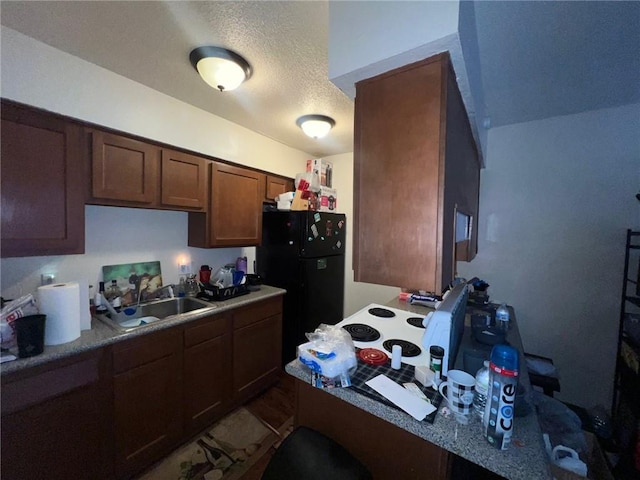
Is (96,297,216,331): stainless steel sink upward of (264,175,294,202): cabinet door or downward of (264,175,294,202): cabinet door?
downward

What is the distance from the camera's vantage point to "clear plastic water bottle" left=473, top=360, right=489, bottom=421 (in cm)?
81

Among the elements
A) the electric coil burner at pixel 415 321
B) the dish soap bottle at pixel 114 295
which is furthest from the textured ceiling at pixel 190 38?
the electric coil burner at pixel 415 321

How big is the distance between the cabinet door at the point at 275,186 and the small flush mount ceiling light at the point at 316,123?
659mm

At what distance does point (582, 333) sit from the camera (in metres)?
1.81

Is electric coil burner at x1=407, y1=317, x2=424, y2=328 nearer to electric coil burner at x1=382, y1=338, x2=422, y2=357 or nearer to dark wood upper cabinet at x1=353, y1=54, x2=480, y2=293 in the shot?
electric coil burner at x1=382, y1=338, x2=422, y2=357

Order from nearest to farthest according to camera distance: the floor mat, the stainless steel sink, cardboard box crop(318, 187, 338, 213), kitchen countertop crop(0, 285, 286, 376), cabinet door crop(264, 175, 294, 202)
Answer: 1. kitchen countertop crop(0, 285, 286, 376)
2. the floor mat
3. the stainless steel sink
4. cabinet door crop(264, 175, 294, 202)
5. cardboard box crop(318, 187, 338, 213)

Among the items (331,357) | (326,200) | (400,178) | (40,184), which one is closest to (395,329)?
(331,357)

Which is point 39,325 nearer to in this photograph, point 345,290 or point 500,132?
point 345,290

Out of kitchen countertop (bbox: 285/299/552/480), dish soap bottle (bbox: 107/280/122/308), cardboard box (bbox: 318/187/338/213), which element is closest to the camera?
kitchen countertop (bbox: 285/299/552/480)

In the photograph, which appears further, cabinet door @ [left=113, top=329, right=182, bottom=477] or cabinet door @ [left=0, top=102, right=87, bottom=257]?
cabinet door @ [left=113, top=329, right=182, bottom=477]

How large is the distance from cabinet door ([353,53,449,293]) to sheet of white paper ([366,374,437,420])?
399 millimetres

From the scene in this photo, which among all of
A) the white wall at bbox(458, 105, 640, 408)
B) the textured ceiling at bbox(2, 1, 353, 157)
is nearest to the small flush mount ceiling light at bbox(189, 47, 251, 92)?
the textured ceiling at bbox(2, 1, 353, 157)

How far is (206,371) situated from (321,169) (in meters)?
2.16

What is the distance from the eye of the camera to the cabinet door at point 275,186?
2.55 meters
